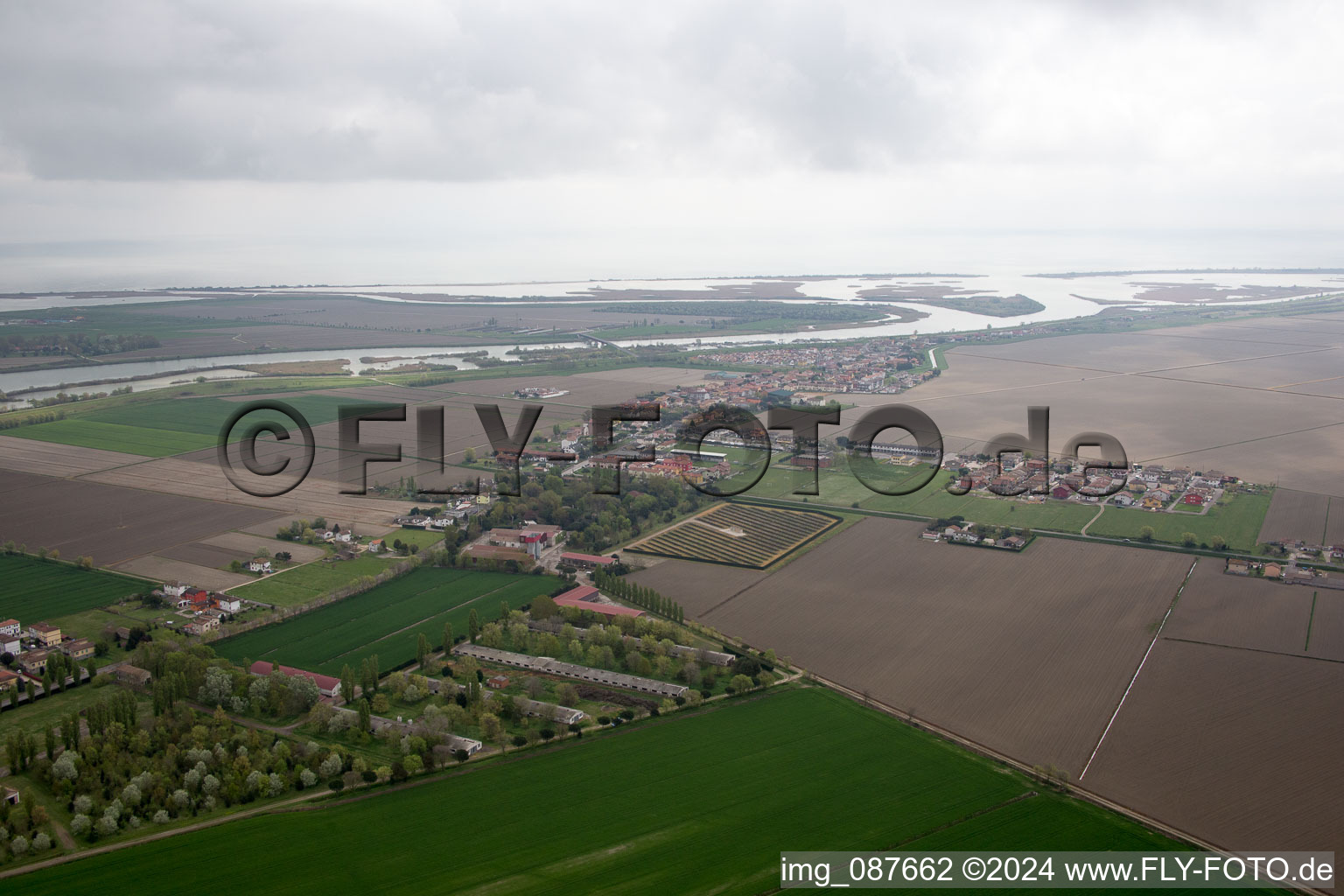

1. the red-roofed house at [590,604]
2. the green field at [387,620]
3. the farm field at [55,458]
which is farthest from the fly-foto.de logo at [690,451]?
the red-roofed house at [590,604]

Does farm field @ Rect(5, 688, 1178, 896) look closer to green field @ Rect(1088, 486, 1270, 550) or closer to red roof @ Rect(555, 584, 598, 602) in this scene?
red roof @ Rect(555, 584, 598, 602)

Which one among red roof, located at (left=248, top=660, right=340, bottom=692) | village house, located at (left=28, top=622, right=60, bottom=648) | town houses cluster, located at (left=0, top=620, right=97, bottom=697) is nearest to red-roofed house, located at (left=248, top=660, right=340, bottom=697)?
red roof, located at (left=248, top=660, right=340, bottom=692)

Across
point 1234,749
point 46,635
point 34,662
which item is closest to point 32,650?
point 46,635

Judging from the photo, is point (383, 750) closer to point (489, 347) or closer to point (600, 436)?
point (600, 436)

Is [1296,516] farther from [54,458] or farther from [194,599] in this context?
[54,458]

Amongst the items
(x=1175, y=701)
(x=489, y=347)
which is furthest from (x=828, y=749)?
(x=489, y=347)

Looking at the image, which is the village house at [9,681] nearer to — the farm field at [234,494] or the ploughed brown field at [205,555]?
the ploughed brown field at [205,555]
